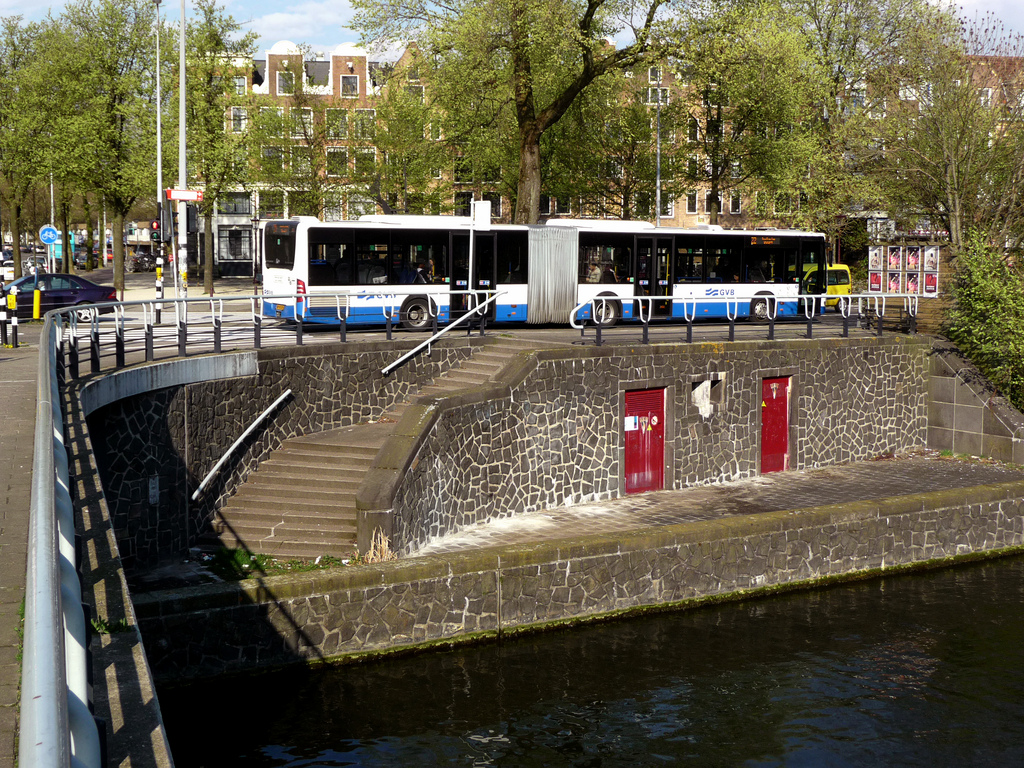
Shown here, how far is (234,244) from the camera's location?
250ft

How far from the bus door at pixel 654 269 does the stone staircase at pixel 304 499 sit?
988 cm

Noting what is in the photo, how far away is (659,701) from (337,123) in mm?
41444

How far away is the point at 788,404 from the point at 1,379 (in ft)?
49.2

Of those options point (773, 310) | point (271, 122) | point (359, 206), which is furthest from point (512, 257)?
point (359, 206)

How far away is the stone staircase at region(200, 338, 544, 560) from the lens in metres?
15.5

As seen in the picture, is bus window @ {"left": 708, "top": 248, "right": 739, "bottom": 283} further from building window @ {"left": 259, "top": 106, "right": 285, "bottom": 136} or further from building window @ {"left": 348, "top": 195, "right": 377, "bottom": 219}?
building window @ {"left": 259, "top": 106, "right": 285, "bottom": 136}

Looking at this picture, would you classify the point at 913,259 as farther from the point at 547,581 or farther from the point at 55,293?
the point at 547,581

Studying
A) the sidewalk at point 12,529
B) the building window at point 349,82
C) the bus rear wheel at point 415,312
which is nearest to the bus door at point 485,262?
the bus rear wheel at point 415,312

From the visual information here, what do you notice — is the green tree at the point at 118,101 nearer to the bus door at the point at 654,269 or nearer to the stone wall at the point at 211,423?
the bus door at the point at 654,269

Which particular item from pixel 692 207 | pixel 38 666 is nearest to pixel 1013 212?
pixel 38 666

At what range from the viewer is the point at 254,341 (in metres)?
18.7

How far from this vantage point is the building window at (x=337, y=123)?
4969 cm

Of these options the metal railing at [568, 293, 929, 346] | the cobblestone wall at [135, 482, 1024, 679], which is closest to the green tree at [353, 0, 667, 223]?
the metal railing at [568, 293, 929, 346]

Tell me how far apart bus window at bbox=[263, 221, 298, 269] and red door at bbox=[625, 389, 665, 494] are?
815 centimetres
